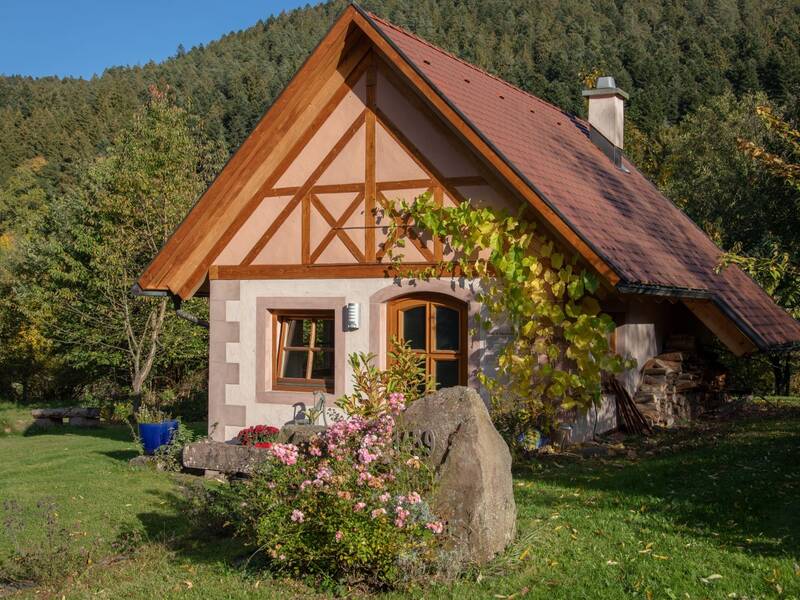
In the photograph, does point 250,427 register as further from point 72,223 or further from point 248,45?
point 248,45

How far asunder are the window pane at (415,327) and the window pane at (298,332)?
62.7 inches

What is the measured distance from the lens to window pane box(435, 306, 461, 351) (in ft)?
36.7

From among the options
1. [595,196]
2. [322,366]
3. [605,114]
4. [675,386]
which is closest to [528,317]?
[595,196]

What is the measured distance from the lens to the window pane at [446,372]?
11.2m

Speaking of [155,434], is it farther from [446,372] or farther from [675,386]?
[675,386]

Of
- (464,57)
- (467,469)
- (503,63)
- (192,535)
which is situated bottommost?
(192,535)

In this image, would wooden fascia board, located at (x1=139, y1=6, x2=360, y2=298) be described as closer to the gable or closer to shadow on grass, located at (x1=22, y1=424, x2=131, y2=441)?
the gable

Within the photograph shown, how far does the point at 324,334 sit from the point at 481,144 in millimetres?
3640

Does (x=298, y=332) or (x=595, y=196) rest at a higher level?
(x=595, y=196)

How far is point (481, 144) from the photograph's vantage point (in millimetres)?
10000

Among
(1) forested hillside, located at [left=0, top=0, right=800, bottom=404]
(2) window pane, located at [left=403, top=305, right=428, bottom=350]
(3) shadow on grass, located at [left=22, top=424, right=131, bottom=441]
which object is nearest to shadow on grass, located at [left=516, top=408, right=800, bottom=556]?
(2) window pane, located at [left=403, top=305, right=428, bottom=350]

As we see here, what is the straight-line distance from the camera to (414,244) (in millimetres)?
11156

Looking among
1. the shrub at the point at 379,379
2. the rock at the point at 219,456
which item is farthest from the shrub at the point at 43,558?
the shrub at the point at 379,379

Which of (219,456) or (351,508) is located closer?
(351,508)
